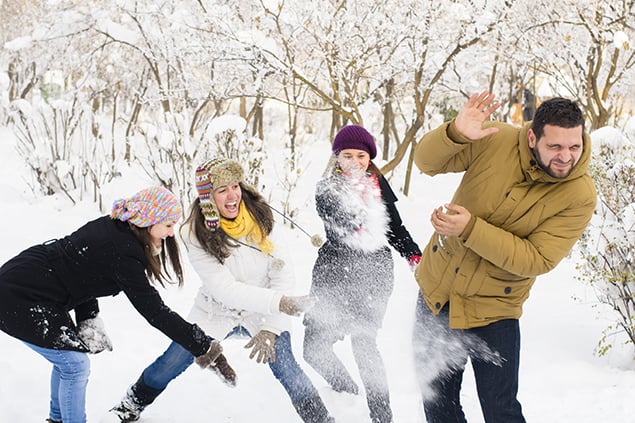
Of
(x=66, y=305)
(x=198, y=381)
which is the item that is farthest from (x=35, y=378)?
(x=66, y=305)

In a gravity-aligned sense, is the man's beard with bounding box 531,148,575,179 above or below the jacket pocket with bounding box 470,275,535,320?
above

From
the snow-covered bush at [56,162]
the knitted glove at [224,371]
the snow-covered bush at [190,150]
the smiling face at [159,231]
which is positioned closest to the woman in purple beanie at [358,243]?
the knitted glove at [224,371]

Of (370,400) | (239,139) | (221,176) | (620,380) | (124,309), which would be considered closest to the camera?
(221,176)

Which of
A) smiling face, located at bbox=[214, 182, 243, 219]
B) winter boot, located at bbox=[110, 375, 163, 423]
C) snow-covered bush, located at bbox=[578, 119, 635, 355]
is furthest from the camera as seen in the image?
snow-covered bush, located at bbox=[578, 119, 635, 355]

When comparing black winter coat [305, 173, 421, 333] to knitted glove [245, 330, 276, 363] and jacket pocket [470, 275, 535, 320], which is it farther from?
jacket pocket [470, 275, 535, 320]

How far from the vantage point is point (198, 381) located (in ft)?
12.6

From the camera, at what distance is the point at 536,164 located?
233cm

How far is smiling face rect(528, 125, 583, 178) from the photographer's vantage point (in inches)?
85.5

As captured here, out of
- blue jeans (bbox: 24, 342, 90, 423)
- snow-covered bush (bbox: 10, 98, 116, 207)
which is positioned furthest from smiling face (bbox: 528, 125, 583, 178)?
snow-covered bush (bbox: 10, 98, 116, 207)

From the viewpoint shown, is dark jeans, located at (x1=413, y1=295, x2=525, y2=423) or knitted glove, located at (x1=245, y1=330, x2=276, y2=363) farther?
knitted glove, located at (x1=245, y1=330, x2=276, y2=363)

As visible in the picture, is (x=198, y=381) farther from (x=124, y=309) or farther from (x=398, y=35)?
(x=398, y=35)

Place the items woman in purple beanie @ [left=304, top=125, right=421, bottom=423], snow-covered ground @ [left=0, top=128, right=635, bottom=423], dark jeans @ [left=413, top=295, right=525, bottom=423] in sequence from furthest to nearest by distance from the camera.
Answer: snow-covered ground @ [left=0, top=128, right=635, bottom=423] < woman in purple beanie @ [left=304, top=125, right=421, bottom=423] < dark jeans @ [left=413, top=295, right=525, bottom=423]

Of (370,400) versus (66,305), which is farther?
(370,400)

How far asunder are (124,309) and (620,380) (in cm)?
395
